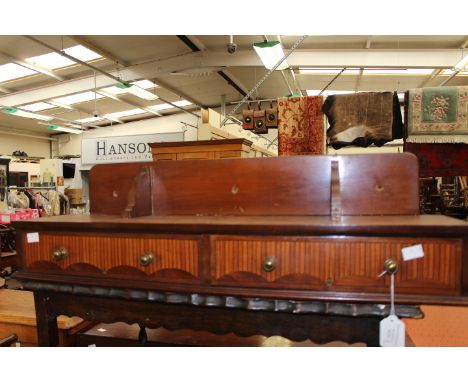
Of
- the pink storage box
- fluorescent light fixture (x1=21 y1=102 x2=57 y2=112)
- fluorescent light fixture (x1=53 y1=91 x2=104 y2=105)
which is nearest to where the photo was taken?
the pink storage box

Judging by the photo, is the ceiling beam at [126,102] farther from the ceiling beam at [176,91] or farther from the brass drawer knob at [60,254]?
the brass drawer knob at [60,254]

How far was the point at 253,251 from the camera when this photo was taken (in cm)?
81

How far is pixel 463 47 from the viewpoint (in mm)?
5250

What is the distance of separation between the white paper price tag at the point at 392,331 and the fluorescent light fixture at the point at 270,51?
3.61 meters

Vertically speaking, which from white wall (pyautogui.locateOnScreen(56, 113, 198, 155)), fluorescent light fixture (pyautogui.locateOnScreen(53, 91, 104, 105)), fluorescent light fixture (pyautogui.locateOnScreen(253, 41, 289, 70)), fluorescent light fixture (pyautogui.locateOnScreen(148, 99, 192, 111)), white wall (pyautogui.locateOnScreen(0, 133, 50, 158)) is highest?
fluorescent light fixture (pyautogui.locateOnScreen(148, 99, 192, 111))

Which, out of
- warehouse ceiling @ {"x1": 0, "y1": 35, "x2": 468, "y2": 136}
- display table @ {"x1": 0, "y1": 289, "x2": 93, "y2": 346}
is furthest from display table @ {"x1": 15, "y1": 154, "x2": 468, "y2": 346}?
warehouse ceiling @ {"x1": 0, "y1": 35, "x2": 468, "y2": 136}

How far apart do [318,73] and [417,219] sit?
271 inches

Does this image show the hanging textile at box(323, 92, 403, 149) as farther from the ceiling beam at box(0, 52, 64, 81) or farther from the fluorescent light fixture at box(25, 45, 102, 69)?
the ceiling beam at box(0, 52, 64, 81)

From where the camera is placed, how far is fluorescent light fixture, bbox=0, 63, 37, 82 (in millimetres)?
6252

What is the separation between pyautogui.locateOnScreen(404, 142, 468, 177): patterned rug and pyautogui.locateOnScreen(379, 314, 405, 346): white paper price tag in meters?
1.24

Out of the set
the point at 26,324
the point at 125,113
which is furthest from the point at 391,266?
the point at 125,113

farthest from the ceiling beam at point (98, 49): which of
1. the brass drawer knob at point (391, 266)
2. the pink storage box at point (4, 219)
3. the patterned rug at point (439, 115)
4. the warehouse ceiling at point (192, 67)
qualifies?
the brass drawer knob at point (391, 266)

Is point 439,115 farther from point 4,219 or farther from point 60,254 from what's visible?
point 4,219

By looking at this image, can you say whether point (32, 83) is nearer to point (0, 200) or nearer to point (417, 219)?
point (0, 200)
